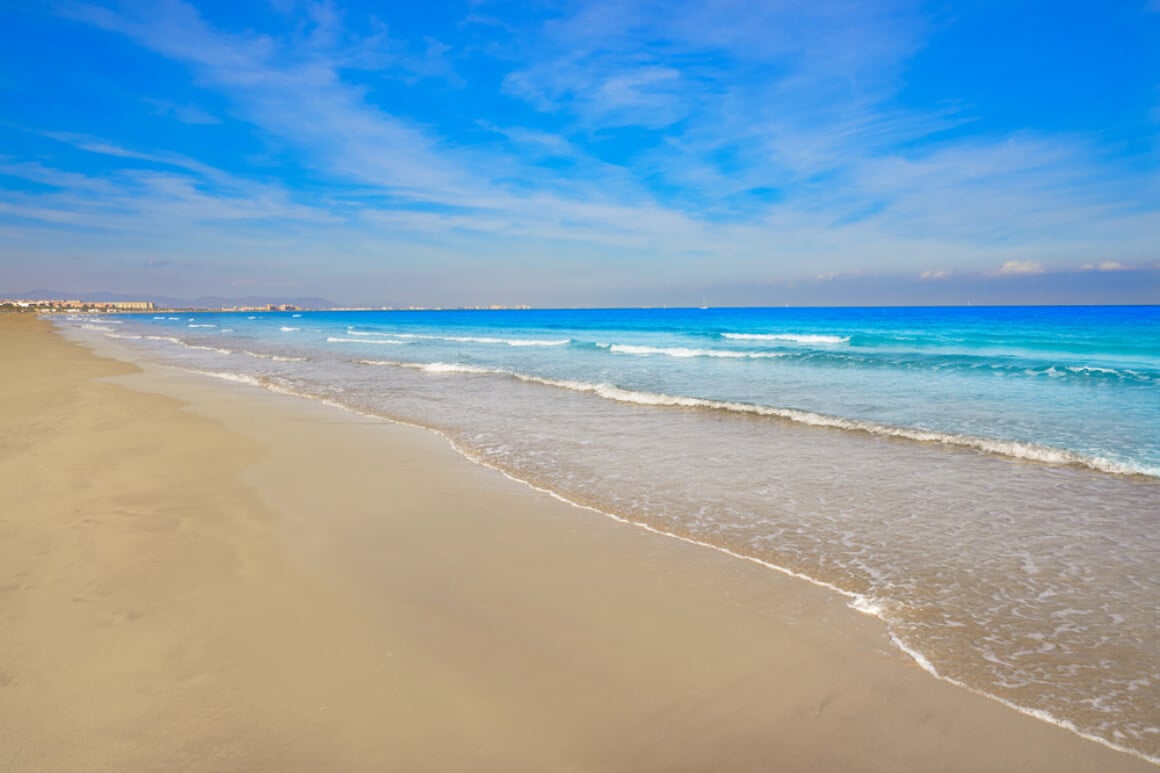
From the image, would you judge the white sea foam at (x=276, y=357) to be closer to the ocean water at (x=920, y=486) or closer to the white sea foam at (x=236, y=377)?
the white sea foam at (x=236, y=377)

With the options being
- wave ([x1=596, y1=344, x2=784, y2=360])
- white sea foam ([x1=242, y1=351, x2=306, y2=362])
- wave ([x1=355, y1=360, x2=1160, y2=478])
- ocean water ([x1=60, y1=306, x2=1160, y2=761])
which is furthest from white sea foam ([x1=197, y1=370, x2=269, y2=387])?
wave ([x1=596, y1=344, x2=784, y2=360])

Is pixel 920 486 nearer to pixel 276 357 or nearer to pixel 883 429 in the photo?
pixel 883 429

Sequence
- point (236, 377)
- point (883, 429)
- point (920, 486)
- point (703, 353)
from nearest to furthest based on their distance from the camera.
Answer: point (920, 486) → point (883, 429) → point (236, 377) → point (703, 353)

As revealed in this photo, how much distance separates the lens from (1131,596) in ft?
14.4

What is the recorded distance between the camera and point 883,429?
10.5 m

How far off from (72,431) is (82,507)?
5191 millimetres

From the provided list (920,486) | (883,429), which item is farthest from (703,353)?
(920,486)

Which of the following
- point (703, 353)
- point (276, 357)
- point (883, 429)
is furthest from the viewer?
point (703, 353)

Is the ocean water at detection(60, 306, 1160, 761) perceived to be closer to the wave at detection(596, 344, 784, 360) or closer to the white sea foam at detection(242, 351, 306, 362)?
the white sea foam at detection(242, 351, 306, 362)

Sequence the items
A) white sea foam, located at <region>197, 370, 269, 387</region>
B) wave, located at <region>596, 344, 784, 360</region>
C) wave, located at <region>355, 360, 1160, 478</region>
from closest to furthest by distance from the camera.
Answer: wave, located at <region>355, 360, 1160, 478</region>, white sea foam, located at <region>197, 370, 269, 387</region>, wave, located at <region>596, 344, 784, 360</region>

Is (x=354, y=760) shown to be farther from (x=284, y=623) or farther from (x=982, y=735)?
(x=982, y=735)

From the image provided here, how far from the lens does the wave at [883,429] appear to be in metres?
8.21

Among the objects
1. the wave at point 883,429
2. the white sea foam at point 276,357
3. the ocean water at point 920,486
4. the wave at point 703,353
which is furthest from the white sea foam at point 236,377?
the wave at point 703,353

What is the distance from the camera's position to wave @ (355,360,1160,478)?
821 cm
